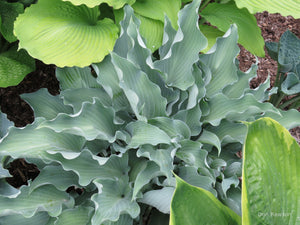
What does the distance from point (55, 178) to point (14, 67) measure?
24.9 inches

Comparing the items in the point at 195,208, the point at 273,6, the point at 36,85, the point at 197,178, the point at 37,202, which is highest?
the point at 273,6

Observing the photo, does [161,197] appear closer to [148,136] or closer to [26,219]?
[148,136]

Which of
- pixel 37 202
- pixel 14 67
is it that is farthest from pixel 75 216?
pixel 14 67

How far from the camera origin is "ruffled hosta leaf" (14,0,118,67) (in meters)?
1.23

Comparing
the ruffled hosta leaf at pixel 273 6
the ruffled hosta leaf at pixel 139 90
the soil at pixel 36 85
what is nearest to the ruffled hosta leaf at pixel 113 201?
the ruffled hosta leaf at pixel 139 90

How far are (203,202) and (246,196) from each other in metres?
0.11

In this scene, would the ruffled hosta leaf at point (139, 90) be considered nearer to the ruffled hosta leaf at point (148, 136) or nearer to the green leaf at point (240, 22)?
the ruffled hosta leaf at point (148, 136)

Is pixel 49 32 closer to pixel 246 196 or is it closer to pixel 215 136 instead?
pixel 215 136

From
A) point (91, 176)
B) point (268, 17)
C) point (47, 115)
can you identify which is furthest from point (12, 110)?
point (268, 17)

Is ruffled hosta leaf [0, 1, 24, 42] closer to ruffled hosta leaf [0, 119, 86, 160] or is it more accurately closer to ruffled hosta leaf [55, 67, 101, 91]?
ruffled hosta leaf [55, 67, 101, 91]

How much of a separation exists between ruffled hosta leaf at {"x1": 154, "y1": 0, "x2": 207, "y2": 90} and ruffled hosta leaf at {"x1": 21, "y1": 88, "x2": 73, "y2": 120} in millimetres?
415

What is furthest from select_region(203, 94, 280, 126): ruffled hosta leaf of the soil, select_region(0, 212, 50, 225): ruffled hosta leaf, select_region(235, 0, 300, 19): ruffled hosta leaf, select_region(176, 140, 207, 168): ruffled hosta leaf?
select_region(0, 212, 50, 225): ruffled hosta leaf

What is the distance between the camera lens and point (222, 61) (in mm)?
1266

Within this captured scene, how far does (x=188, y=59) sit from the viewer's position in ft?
4.01
